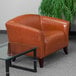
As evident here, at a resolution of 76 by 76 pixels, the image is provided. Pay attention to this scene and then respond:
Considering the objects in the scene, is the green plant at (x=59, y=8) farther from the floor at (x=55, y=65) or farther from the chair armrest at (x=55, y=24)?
the floor at (x=55, y=65)

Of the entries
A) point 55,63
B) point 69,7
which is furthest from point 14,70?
point 69,7

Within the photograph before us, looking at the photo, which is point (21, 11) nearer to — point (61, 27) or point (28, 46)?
point (61, 27)

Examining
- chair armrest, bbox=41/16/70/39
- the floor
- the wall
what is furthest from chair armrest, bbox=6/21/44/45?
the wall

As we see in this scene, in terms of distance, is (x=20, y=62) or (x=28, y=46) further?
(x=20, y=62)

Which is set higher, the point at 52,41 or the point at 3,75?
the point at 52,41

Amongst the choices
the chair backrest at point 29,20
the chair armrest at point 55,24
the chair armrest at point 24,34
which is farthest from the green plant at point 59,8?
the chair armrest at point 24,34

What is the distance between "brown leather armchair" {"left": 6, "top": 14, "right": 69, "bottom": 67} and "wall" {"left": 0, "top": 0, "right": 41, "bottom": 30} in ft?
4.50

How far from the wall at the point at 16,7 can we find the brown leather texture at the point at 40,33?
137 cm

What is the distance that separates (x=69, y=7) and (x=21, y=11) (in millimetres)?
1544

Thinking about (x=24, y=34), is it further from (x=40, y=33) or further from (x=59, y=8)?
(x=59, y=8)

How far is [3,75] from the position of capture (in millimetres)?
3182

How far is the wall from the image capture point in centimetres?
552

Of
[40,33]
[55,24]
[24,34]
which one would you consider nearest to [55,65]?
[40,33]

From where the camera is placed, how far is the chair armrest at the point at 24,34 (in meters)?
3.38
